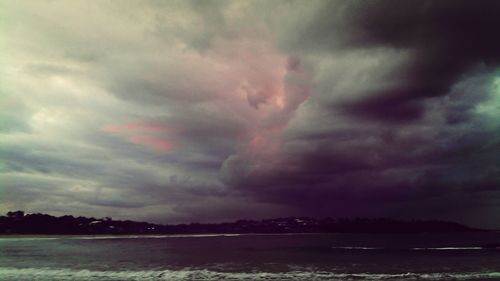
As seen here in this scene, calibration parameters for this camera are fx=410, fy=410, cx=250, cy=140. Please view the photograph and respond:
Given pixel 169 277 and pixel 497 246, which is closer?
pixel 169 277

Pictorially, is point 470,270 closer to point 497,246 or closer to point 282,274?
point 282,274

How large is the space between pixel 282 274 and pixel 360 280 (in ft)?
34.5

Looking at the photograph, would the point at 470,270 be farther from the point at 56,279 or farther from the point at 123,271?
the point at 56,279

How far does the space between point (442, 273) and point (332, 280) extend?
58.3ft

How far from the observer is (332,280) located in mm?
50250

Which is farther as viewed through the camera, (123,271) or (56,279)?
(123,271)

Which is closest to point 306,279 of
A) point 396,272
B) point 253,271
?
point 253,271

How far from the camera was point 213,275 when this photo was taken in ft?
180

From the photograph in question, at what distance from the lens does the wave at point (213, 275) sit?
52.0 meters

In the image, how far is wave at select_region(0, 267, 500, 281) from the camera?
5202 centimetres

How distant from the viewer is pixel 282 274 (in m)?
55.3

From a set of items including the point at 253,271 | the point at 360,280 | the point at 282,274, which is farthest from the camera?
the point at 253,271

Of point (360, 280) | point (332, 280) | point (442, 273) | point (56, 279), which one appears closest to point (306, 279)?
point (332, 280)

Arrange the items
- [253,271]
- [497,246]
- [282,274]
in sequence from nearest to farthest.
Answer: [282,274] → [253,271] → [497,246]
